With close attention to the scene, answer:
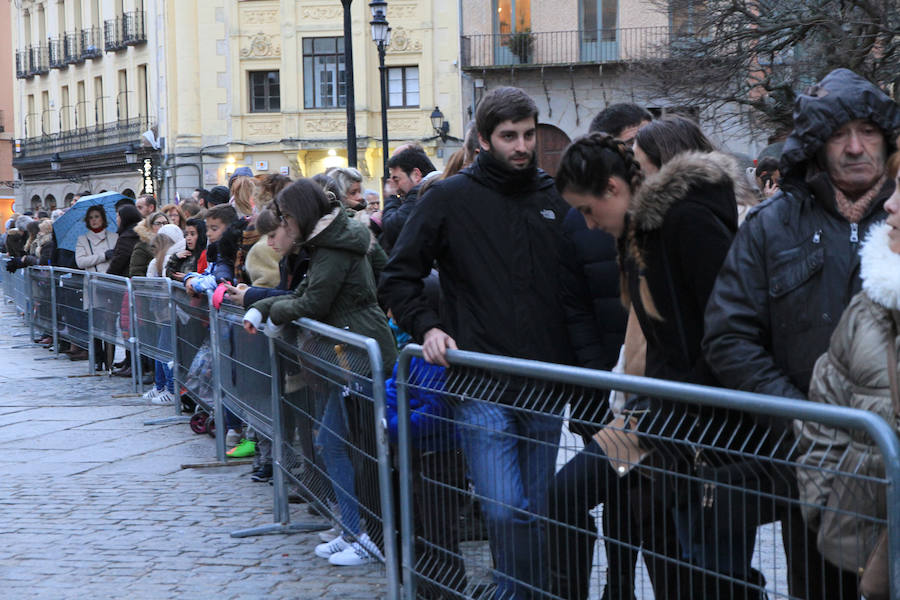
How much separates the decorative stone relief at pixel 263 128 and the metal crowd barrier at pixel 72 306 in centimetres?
2525

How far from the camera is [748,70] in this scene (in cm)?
2512

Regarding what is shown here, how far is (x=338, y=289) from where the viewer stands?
6102mm

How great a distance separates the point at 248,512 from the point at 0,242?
1136 inches

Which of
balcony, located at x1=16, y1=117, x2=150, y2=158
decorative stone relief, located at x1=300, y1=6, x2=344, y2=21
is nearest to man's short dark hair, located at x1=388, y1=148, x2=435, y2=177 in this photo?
decorative stone relief, located at x1=300, y1=6, x2=344, y2=21

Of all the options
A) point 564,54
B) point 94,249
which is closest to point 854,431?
point 94,249

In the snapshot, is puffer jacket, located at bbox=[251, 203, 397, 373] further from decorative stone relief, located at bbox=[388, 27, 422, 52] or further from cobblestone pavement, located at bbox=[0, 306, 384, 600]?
decorative stone relief, located at bbox=[388, 27, 422, 52]

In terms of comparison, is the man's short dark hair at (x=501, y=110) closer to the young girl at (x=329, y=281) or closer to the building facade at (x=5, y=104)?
the young girl at (x=329, y=281)

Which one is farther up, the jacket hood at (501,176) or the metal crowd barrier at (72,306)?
the jacket hood at (501,176)

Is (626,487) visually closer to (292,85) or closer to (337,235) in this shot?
(337,235)

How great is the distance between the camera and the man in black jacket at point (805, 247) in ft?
11.3

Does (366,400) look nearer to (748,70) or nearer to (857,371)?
(857,371)

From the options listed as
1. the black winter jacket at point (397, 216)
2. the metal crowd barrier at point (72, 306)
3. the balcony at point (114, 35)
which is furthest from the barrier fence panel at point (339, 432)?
the balcony at point (114, 35)

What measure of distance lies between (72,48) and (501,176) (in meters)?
50.7

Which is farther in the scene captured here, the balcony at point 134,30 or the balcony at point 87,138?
the balcony at point 87,138
